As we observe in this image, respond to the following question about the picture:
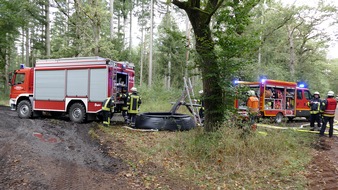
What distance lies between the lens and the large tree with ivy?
21.4 feet

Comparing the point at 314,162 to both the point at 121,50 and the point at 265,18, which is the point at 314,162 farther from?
the point at 265,18

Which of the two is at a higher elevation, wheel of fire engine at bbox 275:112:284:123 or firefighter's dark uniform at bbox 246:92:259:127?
firefighter's dark uniform at bbox 246:92:259:127

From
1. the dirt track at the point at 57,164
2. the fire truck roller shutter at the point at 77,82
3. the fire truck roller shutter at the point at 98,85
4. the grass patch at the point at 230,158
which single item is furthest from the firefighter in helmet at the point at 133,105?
the grass patch at the point at 230,158

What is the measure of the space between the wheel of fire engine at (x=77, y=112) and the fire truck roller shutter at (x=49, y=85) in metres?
0.75

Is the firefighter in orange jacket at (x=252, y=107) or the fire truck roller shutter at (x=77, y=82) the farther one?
the fire truck roller shutter at (x=77, y=82)

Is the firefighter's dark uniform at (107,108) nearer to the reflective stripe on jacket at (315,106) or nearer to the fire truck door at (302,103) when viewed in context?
the reflective stripe on jacket at (315,106)

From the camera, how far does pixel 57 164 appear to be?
5.42 meters

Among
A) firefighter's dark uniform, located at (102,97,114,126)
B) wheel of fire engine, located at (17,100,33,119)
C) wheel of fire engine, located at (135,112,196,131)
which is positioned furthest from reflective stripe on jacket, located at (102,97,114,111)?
wheel of fire engine, located at (17,100,33,119)

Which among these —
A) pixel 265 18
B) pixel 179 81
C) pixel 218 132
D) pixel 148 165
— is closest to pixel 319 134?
pixel 218 132

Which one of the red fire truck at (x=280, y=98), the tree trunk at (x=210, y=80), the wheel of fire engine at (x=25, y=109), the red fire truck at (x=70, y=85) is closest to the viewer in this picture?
the tree trunk at (x=210, y=80)

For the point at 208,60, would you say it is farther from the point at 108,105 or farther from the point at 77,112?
the point at 77,112

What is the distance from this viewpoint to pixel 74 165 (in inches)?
214

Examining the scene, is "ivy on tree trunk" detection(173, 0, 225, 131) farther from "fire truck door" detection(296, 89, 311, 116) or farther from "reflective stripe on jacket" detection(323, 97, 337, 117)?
"fire truck door" detection(296, 89, 311, 116)

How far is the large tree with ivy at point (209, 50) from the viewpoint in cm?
652
